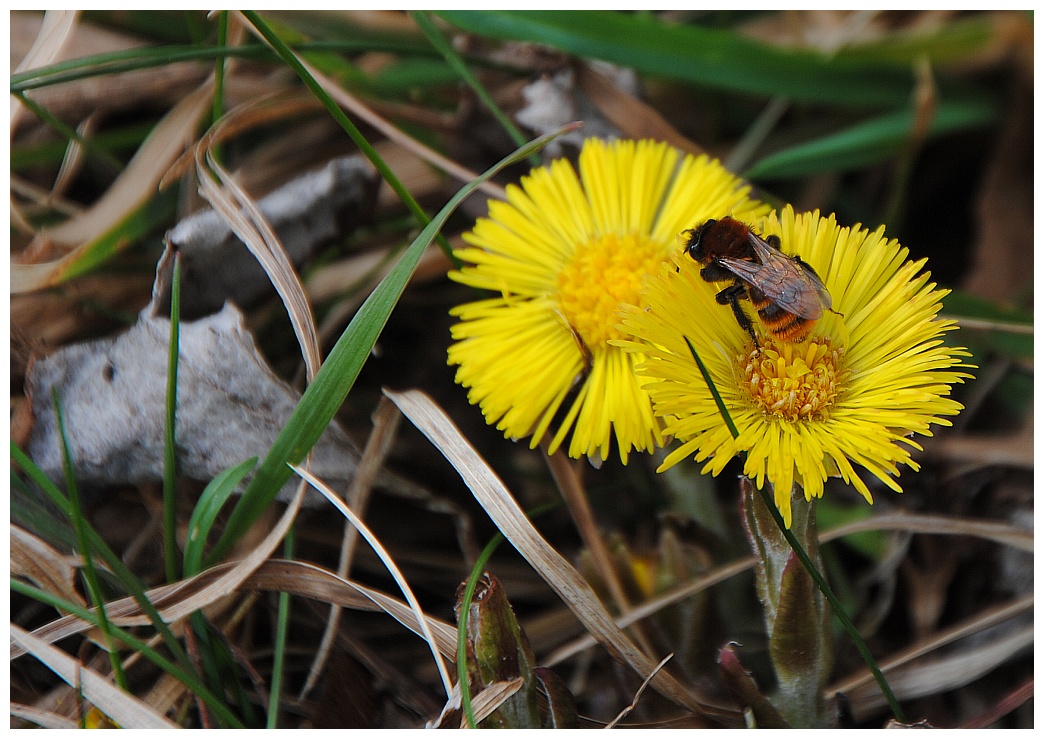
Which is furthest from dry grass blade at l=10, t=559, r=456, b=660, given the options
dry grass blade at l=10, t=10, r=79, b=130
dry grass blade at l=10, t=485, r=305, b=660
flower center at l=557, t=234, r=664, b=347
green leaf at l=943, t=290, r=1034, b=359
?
green leaf at l=943, t=290, r=1034, b=359

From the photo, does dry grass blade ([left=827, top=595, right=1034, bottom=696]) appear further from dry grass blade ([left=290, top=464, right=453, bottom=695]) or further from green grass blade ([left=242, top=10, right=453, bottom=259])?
green grass blade ([left=242, top=10, right=453, bottom=259])

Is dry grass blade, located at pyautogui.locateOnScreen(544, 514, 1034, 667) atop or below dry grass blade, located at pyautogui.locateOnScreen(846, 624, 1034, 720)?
atop

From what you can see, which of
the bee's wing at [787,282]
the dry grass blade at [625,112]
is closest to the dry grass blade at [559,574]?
the bee's wing at [787,282]

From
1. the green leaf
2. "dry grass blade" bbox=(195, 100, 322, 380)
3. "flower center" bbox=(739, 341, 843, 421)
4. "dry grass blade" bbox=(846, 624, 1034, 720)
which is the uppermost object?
"dry grass blade" bbox=(195, 100, 322, 380)

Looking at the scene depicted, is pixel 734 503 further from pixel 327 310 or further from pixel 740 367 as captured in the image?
pixel 327 310

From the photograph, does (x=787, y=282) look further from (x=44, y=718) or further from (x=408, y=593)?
(x=44, y=718)

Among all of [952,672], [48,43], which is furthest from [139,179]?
[952,672]

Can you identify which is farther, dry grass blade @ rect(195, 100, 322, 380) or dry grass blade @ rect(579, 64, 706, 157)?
dry grass blade @ rect(579, 64, 706, 157)

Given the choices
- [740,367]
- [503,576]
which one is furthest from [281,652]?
[740,367]
